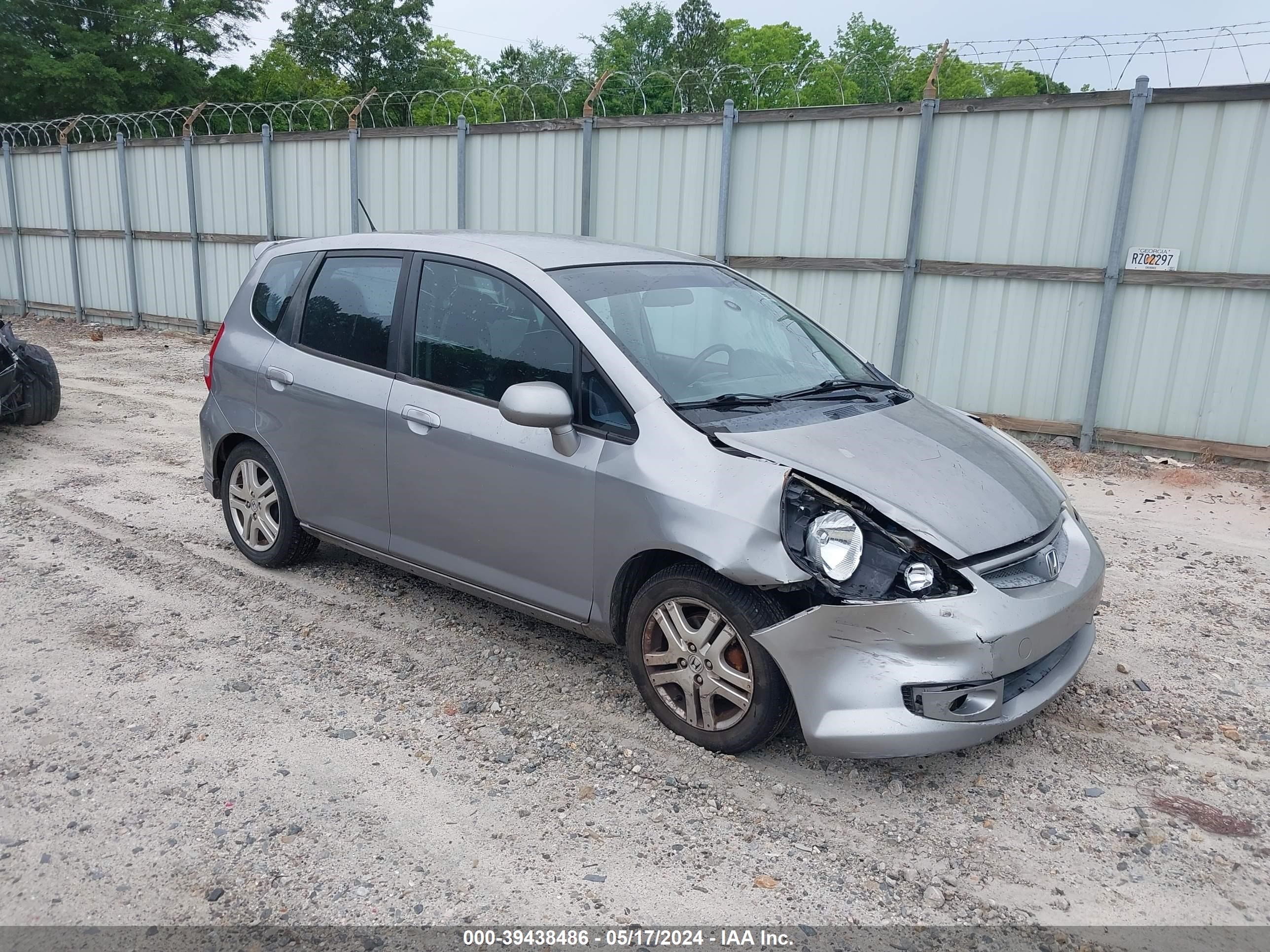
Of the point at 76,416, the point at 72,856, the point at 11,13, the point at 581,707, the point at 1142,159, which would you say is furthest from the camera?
the point at 11,13

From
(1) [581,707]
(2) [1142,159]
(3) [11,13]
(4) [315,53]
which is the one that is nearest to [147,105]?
(3) [11,13]

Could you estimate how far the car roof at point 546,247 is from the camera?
4141 mm

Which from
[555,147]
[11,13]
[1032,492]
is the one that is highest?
[11,13]

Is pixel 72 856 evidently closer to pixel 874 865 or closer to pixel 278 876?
pixel 278 876

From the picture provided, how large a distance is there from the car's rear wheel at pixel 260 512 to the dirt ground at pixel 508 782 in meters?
0.17

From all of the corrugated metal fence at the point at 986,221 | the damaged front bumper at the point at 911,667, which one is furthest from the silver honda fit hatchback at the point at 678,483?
the corrugated metal fence at the point at 986,221

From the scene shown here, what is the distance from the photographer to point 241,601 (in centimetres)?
490

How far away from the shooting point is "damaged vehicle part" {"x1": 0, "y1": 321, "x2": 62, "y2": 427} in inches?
316

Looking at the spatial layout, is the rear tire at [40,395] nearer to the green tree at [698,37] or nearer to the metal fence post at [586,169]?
the metal fence post at [586,169]

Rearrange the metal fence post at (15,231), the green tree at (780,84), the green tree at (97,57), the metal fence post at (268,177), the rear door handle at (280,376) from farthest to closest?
the green tree at (97,57)
the metal fence post at (15,231)
the metal fence post at (268,177)
the green tree at (780,84)
the rear door handle at (280,376)

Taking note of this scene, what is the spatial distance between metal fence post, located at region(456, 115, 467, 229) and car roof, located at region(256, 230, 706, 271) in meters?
Answer: 7.49

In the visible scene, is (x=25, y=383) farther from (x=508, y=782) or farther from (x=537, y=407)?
(x=508, y=782)

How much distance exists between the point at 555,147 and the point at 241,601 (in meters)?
7.70

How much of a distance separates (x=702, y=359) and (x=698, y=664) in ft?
4.16
